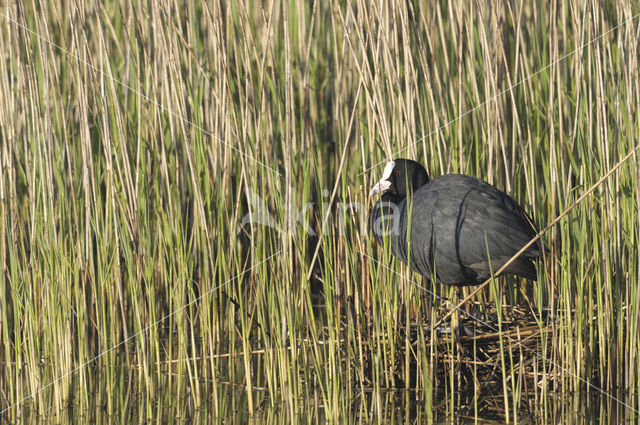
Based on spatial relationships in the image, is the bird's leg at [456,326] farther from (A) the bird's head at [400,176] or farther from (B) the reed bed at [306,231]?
(A) the bird's head at [400,176]

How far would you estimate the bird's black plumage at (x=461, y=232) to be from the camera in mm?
3143

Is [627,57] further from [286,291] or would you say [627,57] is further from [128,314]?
[128,314]

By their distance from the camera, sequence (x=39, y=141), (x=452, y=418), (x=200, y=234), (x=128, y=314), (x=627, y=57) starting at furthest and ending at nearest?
1. (x=128, y=314)
2. (x=200, y=234)
3. (x=39, y=141)
4. (x=627, y=57)
5. (x=452, y=418)

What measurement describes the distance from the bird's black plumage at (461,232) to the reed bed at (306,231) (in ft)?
0.45

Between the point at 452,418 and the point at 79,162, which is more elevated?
the point at 79,162

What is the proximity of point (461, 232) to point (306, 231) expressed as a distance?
2.08 feet

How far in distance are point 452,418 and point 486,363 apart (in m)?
0.35

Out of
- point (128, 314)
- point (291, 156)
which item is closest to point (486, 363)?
point (291, 156)

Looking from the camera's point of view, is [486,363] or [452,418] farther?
[486,363]

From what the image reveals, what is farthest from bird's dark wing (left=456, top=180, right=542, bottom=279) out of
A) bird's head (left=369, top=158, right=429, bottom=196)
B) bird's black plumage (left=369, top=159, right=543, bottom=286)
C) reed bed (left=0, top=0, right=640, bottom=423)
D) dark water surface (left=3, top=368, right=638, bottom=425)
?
dark water surface (left=3, top=368, right=638, bottom=425)

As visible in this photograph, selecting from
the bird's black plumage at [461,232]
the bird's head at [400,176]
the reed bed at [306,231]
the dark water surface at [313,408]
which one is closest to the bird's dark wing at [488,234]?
the bird's black plumage at [461,232]

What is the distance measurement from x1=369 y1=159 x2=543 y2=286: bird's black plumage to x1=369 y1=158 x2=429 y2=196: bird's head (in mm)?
169

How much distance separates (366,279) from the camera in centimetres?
340

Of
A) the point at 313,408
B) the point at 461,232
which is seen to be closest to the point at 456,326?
the point at 461,232
